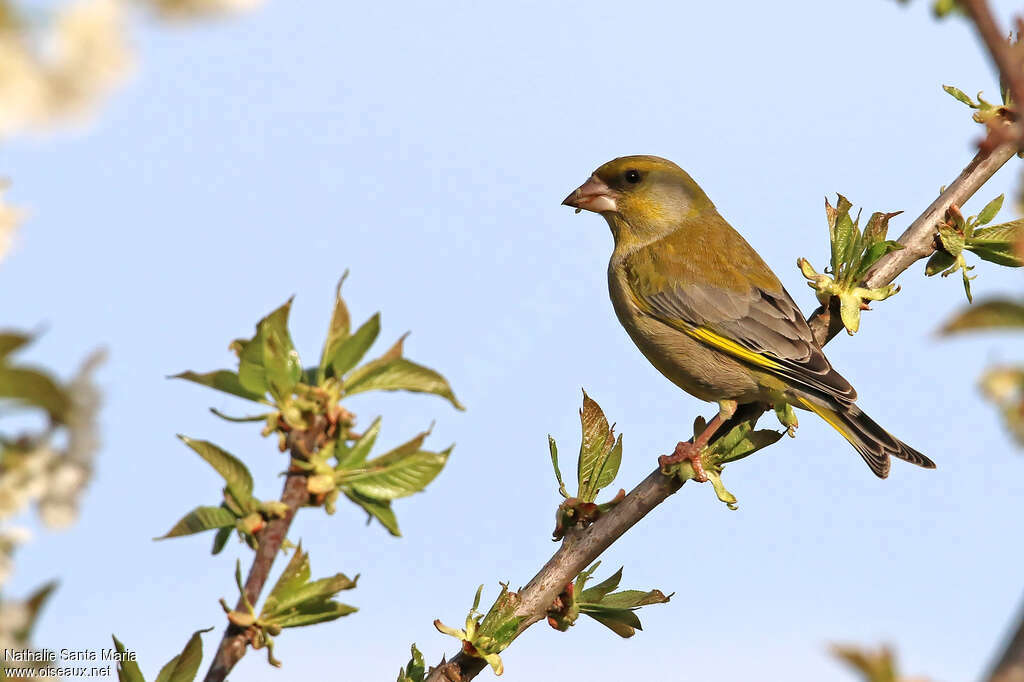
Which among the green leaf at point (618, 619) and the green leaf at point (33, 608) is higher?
the green leaf at point (33, 608)

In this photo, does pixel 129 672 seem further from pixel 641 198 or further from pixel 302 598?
pixel 641 198

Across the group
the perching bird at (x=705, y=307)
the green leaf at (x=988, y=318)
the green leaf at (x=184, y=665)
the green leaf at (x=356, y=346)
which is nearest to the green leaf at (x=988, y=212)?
the perching bird at (x=705, y=307)

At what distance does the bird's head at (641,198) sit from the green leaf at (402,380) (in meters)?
5.81

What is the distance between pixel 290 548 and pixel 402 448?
369mm

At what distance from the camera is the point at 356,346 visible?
2.53 m

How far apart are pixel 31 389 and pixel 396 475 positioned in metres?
0.85

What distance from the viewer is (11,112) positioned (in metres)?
1.53

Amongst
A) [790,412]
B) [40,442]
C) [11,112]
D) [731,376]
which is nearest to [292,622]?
[40,442]

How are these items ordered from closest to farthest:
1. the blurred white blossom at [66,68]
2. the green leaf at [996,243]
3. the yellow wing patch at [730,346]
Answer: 1. the blurred white blossom at [66,68]
2. the green leaf at [996,243]
3. the yellow wing patch at [730,346]

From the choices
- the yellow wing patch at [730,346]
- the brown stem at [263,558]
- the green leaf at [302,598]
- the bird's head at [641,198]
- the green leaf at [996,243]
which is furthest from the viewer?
the bird's head at [641,198]

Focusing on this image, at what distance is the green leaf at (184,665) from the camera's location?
2.60m

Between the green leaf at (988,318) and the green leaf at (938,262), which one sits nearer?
the green leaf at (988,318)

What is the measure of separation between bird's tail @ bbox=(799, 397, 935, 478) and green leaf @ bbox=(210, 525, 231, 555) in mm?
4552

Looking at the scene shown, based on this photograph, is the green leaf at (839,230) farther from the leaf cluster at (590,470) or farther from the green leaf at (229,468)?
the green leaf at (229,468)
